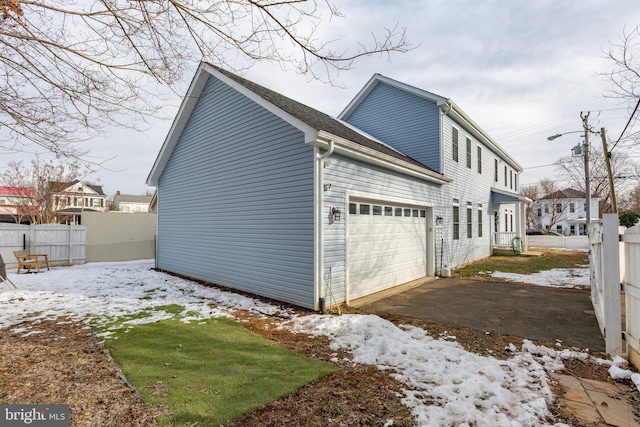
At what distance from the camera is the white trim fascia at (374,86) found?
35.5ft

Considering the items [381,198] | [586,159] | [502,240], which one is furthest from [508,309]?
[502,240]

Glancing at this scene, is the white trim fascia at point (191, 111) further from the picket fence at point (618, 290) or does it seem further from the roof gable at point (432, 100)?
the roof gable at point (432, 100)

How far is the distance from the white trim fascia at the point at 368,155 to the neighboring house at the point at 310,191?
32 millimetres

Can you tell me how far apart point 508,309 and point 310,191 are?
4.64 m

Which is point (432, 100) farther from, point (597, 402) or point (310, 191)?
point (597, 402)

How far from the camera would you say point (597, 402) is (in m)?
2.95

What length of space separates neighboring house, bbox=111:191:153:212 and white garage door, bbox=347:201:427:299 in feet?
158

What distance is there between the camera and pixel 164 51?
4.21 m

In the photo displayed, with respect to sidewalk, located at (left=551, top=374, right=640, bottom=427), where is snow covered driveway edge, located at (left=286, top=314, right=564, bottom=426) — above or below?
above

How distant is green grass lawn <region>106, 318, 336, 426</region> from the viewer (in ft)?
9.16

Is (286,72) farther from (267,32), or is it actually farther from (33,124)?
(33,124)

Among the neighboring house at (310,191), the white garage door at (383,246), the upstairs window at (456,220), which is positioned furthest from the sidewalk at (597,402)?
the upstairs window at (456,220)

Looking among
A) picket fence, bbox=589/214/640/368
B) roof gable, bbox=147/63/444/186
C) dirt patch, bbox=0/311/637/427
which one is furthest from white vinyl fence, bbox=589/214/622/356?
roof gable, bbox=147/63/444/186

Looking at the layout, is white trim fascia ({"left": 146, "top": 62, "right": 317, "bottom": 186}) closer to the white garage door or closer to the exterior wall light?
the exterior wall light
